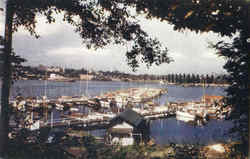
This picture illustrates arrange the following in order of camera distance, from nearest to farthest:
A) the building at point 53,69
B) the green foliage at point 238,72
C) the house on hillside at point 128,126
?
the green foliage at point 238,72, the building at point 53,69, the house on hillside at point 128,126

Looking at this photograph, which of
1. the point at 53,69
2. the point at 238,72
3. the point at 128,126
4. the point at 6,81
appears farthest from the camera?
the point at 128,126

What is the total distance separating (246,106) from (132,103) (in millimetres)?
4323

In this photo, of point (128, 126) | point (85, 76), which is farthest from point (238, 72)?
point (128, 126)

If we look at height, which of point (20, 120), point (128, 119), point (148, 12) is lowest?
point (128, 119)

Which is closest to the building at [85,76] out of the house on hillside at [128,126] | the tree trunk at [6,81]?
the tree trunk at [6,81]

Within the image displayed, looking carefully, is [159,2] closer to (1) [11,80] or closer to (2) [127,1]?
(2) [127,1]

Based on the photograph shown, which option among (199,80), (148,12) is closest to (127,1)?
(148,12)

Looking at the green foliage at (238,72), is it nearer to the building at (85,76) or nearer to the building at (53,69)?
the building at (85,76)

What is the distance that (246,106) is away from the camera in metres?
2.94

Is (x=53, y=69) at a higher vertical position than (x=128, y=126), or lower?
higher

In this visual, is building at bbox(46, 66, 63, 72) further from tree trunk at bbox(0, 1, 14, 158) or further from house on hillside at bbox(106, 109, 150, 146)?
house on hillside at bbox(106, 109, 150, 146)

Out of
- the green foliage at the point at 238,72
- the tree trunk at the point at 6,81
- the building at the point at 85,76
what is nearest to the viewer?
the green foliage at the point at 238,72

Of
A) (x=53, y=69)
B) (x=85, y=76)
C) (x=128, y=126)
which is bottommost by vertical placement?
(x=128, y=126)

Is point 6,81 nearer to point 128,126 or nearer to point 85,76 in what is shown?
point 85,76
